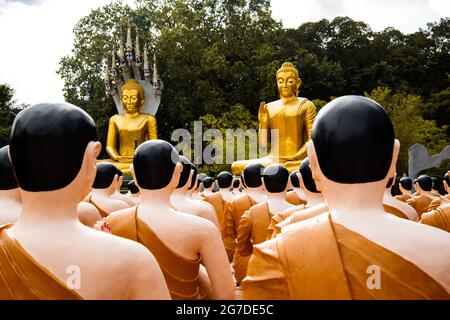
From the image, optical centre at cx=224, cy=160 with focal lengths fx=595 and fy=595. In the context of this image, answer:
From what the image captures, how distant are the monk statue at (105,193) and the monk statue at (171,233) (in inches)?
107

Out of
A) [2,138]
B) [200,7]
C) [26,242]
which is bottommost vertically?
[2,138]

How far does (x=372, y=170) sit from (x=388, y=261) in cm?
33

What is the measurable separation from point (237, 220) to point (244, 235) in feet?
6.65

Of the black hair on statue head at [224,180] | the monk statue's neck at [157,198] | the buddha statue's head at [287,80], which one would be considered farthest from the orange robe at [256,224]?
the buddha statue's head at [287,80]

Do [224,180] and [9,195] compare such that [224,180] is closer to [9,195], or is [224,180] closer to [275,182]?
[275,182]

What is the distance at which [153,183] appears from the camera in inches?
143

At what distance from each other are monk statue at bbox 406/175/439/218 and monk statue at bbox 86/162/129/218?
4.87 m

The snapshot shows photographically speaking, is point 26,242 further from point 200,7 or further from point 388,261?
point 200,7

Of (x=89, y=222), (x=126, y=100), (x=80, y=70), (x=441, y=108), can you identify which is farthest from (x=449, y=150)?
(x=80, y=70)

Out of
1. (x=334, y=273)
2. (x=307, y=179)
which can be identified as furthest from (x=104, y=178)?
(x=334, y=273)

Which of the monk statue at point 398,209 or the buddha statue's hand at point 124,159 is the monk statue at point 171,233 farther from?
the buddha statue's hand at point 124,159

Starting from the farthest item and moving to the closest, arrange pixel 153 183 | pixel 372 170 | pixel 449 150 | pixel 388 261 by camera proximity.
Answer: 1. pixel 449 150
2. pixel 153 183
3. pixel 372 170
4. pixel 388 261

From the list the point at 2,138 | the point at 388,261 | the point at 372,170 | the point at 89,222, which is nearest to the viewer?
the point at 388,261

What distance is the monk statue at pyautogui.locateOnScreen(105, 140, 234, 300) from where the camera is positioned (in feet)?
10.8
